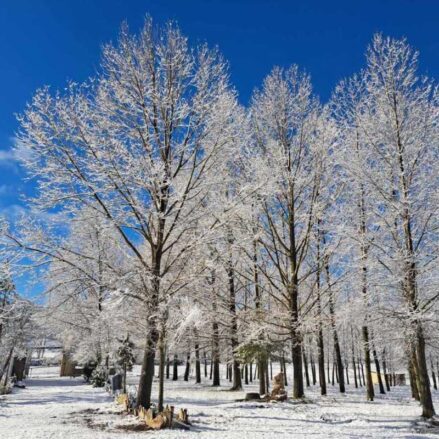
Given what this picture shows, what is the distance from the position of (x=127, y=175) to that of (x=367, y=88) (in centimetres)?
774

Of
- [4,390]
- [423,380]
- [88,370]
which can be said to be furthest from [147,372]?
[88,370]

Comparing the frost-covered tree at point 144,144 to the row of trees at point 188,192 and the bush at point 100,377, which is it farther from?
the bush at point 100,377

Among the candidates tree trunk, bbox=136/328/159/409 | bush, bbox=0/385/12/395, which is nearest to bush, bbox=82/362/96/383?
bush, bbox=0/385/12/395

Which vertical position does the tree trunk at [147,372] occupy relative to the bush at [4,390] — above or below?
above

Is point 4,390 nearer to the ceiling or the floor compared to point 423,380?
nearer to the floor

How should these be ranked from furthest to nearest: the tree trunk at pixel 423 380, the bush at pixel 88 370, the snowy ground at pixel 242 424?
the bush at pixel 88 370
the tree trunk at pixel 423 380
the snowy ground at pixel 242 424

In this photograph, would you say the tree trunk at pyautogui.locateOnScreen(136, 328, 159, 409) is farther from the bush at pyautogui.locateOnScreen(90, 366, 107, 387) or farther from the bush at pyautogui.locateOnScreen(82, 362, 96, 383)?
the bush at pyautogui.locateOnScreen(82, 362, 96, 383)

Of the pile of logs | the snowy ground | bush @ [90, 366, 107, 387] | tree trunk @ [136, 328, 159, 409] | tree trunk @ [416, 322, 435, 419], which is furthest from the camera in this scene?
bush @ [90, 366, 107, 387]

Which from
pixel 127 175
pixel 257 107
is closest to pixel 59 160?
pixel 127 175

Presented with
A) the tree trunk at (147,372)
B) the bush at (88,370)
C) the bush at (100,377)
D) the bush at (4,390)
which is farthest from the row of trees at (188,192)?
the bush at (88,370)

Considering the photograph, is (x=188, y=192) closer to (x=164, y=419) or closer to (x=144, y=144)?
(x=144, y=144)

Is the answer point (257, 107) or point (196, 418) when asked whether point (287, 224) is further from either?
point (196, 418)

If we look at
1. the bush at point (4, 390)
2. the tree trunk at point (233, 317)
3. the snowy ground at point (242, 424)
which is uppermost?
the tree trunk at point (233, 317)

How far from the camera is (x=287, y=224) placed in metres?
15.9
